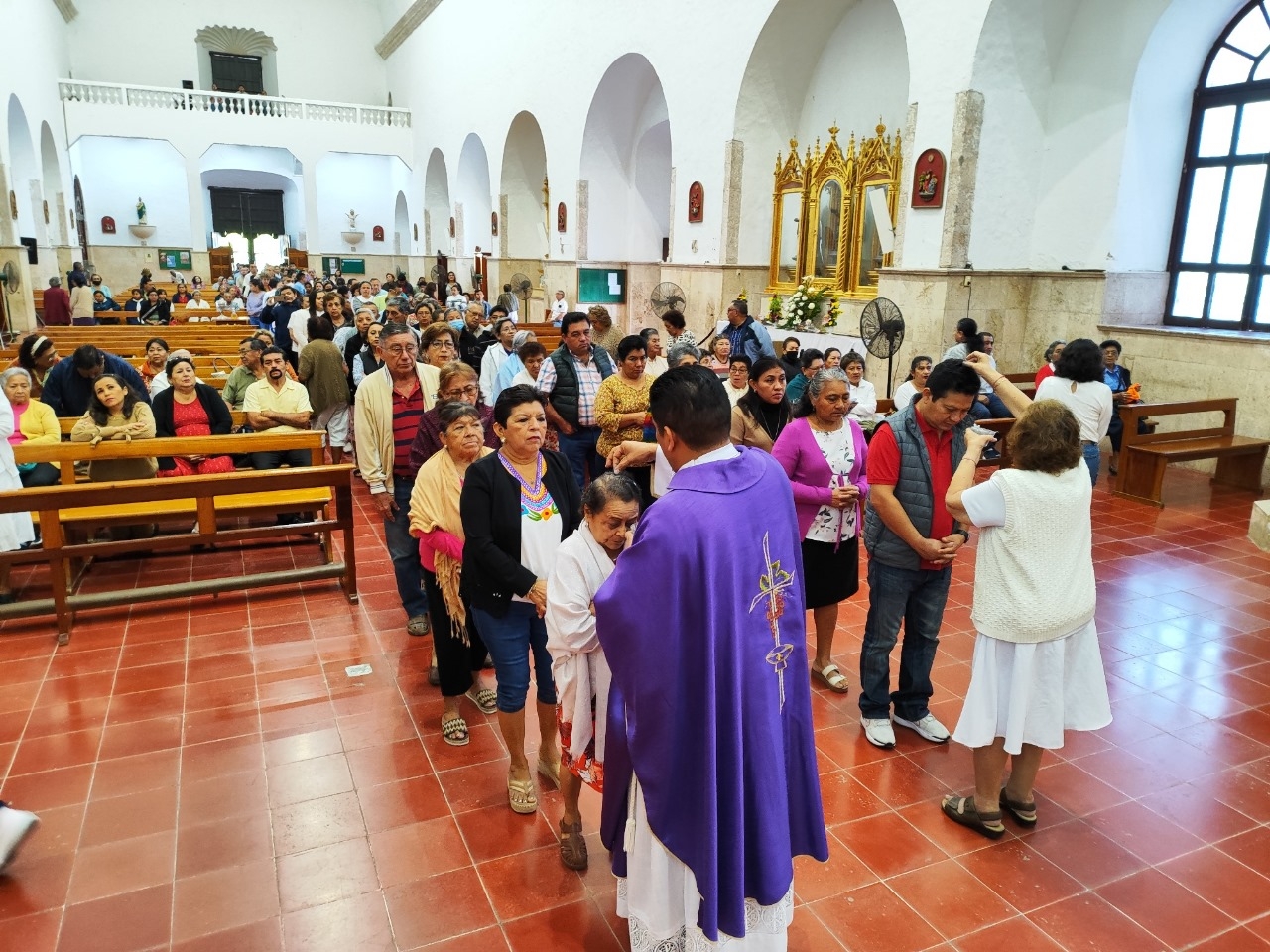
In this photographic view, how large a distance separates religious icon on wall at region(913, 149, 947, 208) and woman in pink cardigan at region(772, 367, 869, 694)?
20.9 ft

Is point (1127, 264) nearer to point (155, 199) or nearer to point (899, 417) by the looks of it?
point (899, 417)

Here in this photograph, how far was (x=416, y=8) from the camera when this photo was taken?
2588 cm

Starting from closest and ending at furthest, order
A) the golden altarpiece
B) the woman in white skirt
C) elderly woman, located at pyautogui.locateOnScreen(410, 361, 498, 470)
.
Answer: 1. the woman in white skirt
2. elderly woman, located at pyautogui.locateOnScreen(410, 361, 498, 470)
3. the golden altarpiece

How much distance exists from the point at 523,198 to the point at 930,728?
19.2 m

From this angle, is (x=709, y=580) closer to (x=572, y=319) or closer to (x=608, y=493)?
(x=608, y=493)

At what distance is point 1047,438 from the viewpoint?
2.86 meters

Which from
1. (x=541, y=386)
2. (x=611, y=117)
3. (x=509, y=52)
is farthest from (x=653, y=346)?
(x=509, y=52)

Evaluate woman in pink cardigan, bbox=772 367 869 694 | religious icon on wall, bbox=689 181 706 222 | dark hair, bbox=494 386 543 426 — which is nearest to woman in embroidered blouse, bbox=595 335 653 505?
woman in pink cardigan, bbox=772 367 869 694

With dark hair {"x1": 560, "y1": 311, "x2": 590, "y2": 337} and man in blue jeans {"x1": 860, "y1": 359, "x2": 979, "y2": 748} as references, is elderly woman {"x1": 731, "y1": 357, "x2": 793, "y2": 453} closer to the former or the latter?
man in blue jeans {"x1": 860, "y1": 359, "x2": 979, "y2": 748}

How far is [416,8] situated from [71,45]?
11.0 metres

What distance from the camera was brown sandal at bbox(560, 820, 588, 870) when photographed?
308cm

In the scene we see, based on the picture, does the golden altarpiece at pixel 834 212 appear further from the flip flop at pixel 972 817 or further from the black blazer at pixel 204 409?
the flip flop at pixel 972 817

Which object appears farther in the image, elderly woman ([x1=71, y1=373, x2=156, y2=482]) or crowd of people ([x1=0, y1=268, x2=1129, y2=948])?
elderly woman ([x1=71, y1=373, x2=156, y2=482])

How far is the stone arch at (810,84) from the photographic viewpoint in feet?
38.2
